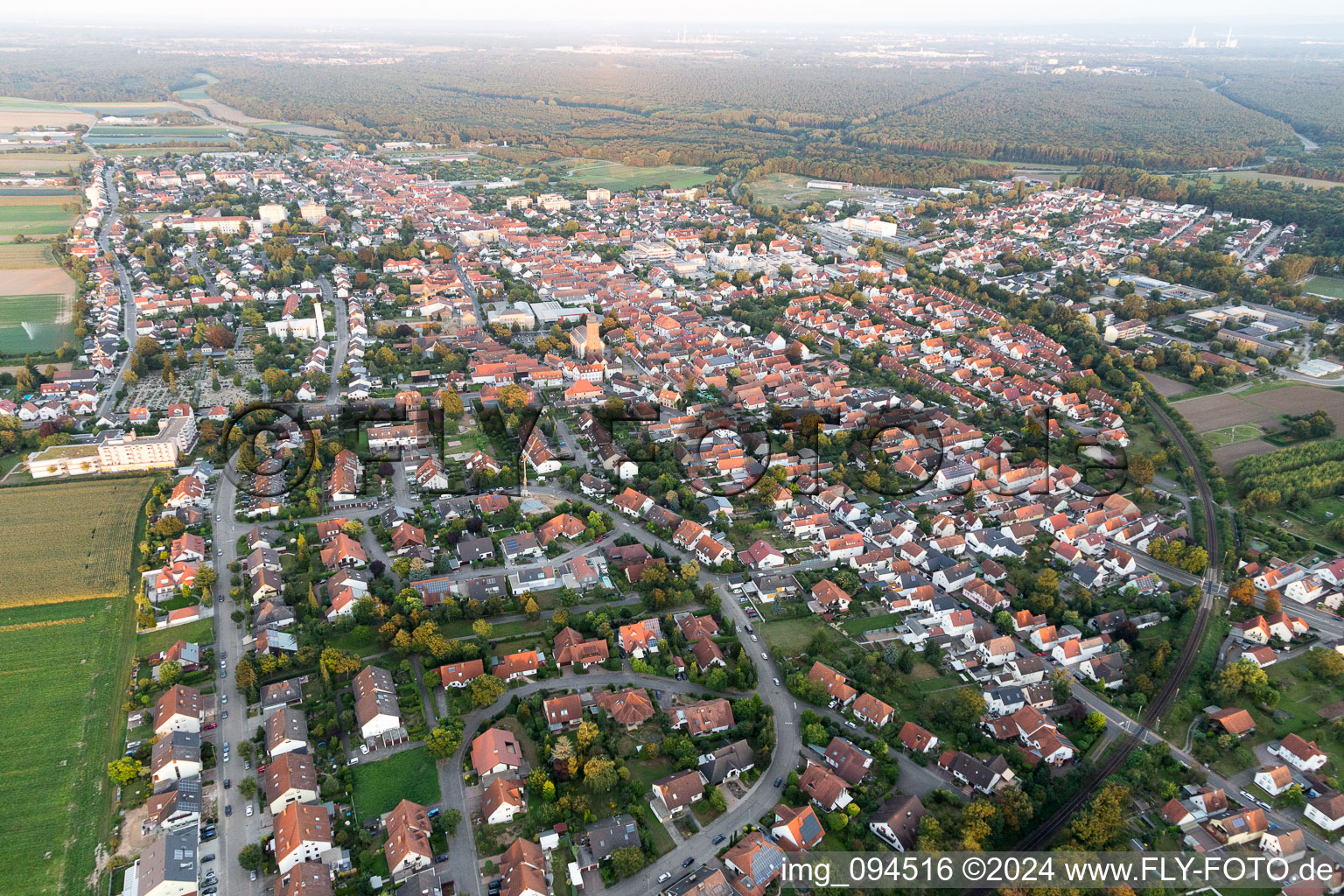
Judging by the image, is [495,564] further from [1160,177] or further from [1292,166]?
[1292,166]

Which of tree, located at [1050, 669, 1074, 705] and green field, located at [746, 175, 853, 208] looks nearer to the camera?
tree, located at [1050, 669, 1074, 705]

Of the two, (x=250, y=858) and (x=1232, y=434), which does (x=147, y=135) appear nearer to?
(x=250, y=858)

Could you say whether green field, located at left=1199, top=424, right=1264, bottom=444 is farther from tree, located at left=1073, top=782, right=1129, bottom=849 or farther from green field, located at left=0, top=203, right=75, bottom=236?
green field, located at left=0, top=203, right=75, bottom=236

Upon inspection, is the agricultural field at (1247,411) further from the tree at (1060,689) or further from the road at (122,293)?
the road at (122,293)

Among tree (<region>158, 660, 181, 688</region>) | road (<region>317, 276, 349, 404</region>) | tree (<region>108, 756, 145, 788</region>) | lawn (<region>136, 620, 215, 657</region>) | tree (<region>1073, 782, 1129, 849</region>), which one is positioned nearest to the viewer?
tree (<region>1073, 782, 1129, 849</region>)

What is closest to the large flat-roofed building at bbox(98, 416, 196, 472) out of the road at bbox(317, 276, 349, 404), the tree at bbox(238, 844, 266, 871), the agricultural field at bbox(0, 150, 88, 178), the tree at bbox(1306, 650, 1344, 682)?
the road at bbox(317, 276, 349, 404)

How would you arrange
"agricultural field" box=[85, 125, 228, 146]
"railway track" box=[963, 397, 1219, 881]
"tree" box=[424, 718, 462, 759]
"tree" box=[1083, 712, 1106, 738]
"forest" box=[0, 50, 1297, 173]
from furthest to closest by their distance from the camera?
"forest" box=[0, 50, 1297, 173]
"agricultural field" box=[85, 125, 228, 146]
"tree" box=[1083, 712, 1106, 738]
"tree" box=[424, 718, 462, 759]
"railway track" box=[963, 397, 1219, 881]
